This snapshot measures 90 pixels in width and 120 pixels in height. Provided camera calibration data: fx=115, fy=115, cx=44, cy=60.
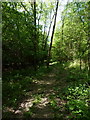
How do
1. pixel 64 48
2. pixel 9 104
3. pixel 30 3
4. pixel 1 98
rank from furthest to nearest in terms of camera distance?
pixel 64 48, pixel 30 3, pixel 1 98, pixel 9 104

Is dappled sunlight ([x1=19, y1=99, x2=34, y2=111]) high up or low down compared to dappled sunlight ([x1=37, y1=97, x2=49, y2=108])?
down

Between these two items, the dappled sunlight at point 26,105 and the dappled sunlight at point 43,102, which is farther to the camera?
the dappled sunlight at point 43,102

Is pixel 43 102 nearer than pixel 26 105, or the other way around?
pixel 26 105

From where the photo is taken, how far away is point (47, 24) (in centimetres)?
2122

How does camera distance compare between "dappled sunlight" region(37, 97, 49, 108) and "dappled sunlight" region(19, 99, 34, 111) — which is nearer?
"dappled sunlight" region(19, 99, 34, 111)

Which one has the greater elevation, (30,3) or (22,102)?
(30,3)

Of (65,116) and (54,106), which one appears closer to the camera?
(65,116)

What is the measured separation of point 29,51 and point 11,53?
2.45 m

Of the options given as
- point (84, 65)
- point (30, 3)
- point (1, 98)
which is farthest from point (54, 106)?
point (30, 3)

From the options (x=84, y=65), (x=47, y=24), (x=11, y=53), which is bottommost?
(x=84, y=65)

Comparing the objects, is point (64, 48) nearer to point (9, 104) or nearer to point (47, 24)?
Result: point (47, 24)

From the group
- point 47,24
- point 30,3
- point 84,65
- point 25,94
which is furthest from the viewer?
point 47,24

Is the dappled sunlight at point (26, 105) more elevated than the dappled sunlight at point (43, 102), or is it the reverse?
the dappled sunlight at point (43, 102)

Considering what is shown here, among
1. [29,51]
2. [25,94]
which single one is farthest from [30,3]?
[25,94]
